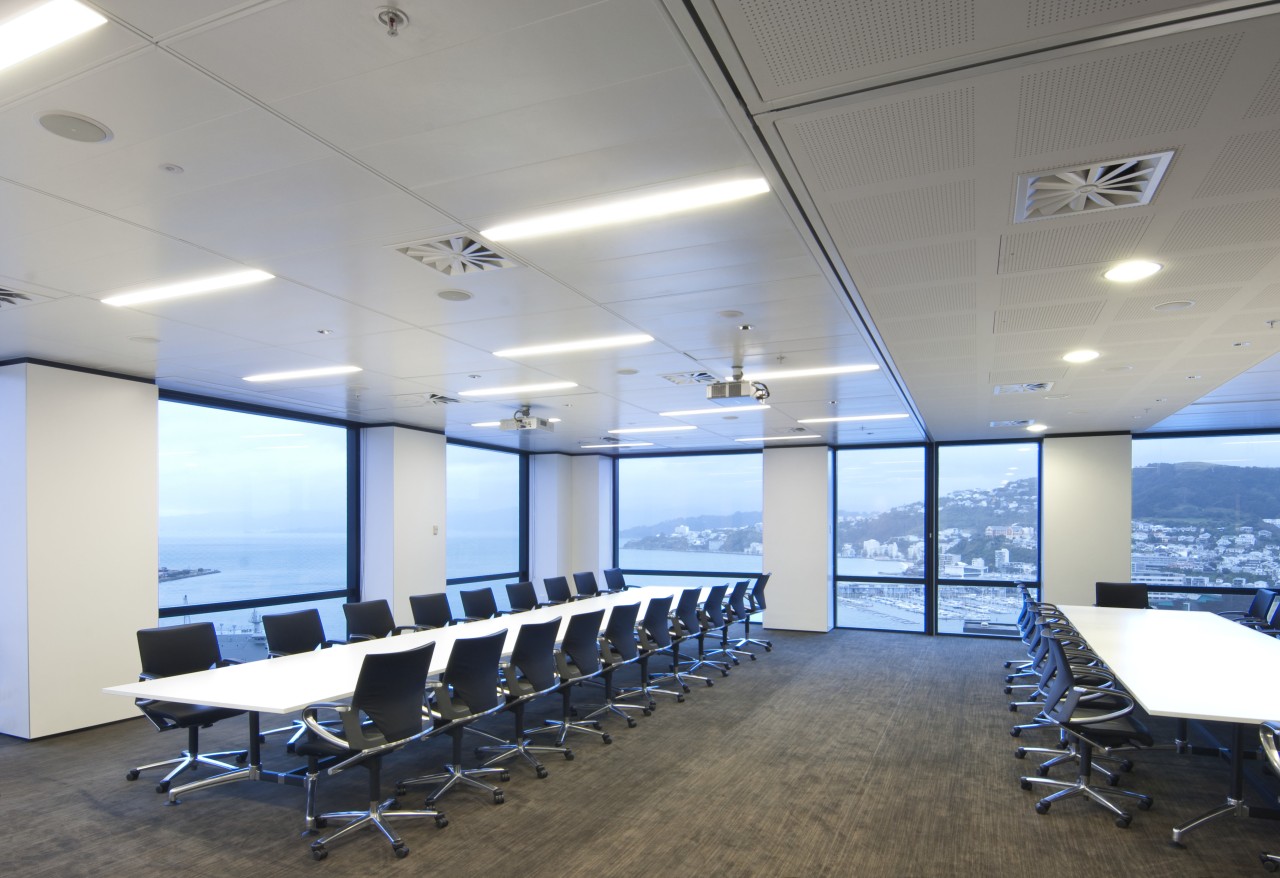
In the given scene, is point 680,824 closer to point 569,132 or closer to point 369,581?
point 569,132

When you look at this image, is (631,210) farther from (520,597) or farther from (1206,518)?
(1206,518)

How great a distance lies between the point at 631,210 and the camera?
3053 millimetres

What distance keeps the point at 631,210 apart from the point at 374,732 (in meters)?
3.09

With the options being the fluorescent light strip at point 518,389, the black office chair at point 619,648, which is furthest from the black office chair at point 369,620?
the fluorescent light strip at point 518,389

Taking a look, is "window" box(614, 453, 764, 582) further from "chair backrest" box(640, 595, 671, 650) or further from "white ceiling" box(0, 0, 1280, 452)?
"white ceiling" box(0, 0, 1280, 452)

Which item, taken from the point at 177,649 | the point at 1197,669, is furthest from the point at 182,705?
the point at 1197,669

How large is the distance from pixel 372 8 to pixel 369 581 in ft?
28.3

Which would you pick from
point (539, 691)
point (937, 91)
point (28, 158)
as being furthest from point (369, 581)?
point (937, 91)

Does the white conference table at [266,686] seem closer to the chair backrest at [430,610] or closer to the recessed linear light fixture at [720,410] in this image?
the chair backrest at [430,610]

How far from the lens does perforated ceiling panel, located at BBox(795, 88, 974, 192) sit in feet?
7.40

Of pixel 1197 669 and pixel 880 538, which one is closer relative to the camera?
pixel 1197 669

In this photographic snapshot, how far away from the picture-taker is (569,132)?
8.00 ft

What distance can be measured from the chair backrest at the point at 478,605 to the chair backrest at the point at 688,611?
187cm

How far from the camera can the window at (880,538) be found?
38.3 feet
